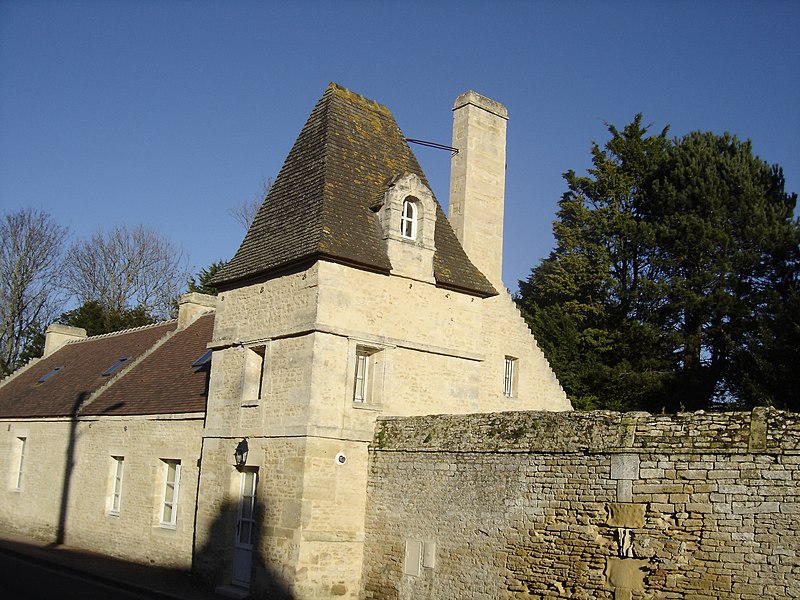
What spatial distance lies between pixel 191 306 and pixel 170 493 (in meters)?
7.46

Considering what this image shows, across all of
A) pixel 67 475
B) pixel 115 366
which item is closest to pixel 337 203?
pixel 67 475

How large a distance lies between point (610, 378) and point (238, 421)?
16077 mm

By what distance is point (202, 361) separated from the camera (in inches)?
839

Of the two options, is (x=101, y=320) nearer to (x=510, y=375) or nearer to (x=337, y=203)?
(x=510, y=375)

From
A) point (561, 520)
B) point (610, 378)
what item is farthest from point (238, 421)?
point (610, 378)

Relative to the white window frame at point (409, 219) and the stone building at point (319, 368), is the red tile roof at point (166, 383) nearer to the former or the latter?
the stone building at point (319, 368)

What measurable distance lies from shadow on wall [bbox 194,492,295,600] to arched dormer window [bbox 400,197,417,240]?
550 centimetres

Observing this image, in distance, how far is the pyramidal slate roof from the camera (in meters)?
15.4

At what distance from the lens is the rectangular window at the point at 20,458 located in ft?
82.6

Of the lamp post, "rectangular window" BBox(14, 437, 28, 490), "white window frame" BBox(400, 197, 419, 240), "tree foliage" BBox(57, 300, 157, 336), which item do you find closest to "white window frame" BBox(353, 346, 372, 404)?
the lamp post

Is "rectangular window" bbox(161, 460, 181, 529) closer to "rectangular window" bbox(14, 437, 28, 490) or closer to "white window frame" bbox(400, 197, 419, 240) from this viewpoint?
"white window frame" bbox(400, 197, 419, 240)

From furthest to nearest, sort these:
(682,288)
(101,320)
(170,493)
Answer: (101,320) < (682,288) < (170,493)

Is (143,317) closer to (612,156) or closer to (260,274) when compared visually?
(612,156)

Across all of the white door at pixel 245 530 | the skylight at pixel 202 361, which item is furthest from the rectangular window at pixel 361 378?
the skylight at pixel 202 361
